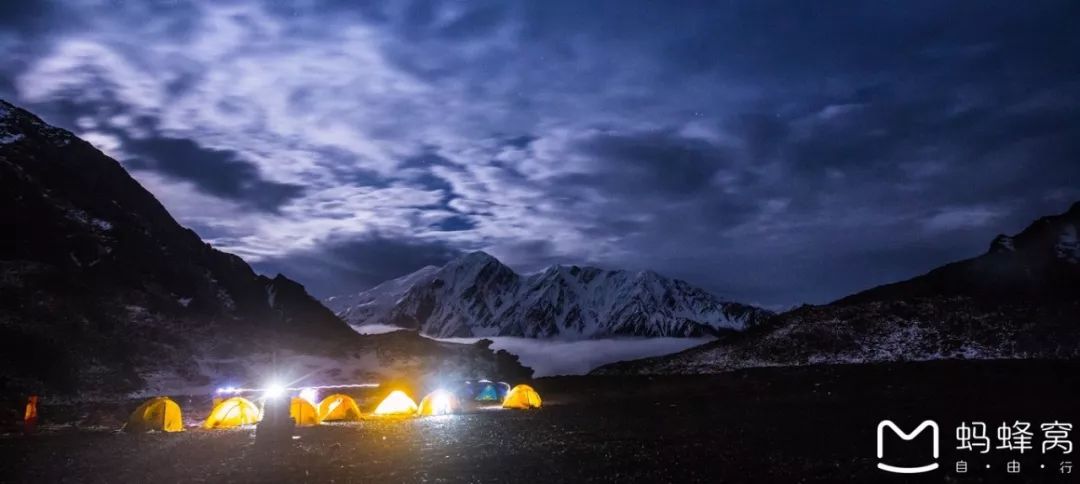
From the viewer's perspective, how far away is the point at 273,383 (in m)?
36.3

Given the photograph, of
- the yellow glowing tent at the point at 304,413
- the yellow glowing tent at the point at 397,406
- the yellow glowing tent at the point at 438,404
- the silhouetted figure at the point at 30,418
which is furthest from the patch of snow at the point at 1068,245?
Result: the silhouetted figure at the point at 30,418

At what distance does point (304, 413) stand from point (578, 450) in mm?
26479

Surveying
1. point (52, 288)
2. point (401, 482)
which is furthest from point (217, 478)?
point (52, 288)

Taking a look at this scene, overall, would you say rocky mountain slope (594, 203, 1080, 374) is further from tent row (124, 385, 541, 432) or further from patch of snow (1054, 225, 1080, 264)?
tent row (124, 385, 541, 432)

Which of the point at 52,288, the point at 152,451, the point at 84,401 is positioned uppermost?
the point at 52,288

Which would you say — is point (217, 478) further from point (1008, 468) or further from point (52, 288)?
point (52, 288)

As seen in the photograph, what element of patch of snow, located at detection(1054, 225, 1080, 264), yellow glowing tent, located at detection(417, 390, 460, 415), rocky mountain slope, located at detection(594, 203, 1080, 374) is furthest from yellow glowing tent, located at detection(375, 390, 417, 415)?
patch of snow, located at detection(1054, 225, 1080, 264)

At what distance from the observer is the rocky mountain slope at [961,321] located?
13462cm

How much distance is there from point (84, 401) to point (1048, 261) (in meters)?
219

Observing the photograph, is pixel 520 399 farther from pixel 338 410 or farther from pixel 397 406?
pixel 338 410

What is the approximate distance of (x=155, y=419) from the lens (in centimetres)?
4531

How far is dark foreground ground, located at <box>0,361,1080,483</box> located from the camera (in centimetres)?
2306

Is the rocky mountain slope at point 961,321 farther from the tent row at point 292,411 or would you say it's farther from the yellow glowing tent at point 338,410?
the yellow glowing tent at point 338,410

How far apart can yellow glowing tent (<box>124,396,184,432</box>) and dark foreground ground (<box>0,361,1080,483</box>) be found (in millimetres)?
1390
